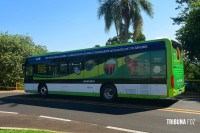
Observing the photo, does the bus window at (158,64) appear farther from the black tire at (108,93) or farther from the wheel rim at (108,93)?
the wheel rim at (108,93)

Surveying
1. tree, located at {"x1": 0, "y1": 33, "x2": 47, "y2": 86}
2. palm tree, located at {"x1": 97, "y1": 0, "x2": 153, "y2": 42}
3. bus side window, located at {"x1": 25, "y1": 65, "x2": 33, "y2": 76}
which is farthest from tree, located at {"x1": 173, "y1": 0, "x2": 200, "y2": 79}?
tree, located at {"x1": 0, "y1": 33, "x2": 47, "y2": 86}

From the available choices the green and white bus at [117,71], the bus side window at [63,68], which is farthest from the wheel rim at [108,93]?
the bus side window at [63,68]

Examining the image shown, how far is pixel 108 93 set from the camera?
1695cm

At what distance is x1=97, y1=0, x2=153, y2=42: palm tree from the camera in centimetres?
3078

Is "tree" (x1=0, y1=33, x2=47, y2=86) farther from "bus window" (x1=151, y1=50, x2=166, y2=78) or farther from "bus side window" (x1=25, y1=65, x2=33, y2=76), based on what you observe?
"bus window" (x1=151, y1=50, x2=166, y2=78)

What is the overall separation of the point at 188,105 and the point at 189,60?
11.9 metres

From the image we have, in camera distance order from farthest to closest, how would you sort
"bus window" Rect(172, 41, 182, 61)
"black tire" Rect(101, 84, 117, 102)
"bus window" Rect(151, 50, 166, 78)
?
"black tire" Rect(101, 84, 117, 102), "bus window" Rect(172, 41, 182, 61), "bus window" Rect(151, 50, 166, 78)

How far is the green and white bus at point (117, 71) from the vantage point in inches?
573

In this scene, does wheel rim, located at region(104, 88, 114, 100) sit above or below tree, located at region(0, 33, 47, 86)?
below

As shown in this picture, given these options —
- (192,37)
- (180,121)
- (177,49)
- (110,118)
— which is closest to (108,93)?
(177,49)

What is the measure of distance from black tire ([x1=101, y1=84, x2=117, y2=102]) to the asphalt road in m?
0.60

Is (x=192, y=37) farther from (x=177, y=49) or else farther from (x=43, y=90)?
(x=43, y=90)

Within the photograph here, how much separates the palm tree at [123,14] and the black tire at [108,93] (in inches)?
572

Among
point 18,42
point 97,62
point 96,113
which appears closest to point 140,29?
point 18,42
